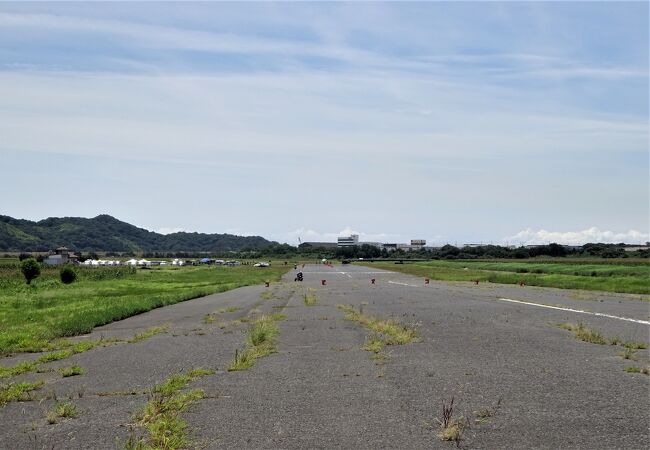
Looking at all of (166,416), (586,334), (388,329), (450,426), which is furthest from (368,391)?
(586,334)

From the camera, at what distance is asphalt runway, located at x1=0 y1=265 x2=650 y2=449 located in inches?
299

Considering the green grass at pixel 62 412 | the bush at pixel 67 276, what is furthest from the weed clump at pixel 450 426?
the bush at pixel 67 276

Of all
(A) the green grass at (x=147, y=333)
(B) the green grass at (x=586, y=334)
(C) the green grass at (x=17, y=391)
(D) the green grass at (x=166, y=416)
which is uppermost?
(B) the green grass at (x=586, y=334)

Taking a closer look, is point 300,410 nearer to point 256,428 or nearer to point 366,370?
point 256,428

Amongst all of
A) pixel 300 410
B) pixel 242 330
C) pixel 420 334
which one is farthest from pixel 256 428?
pixel 242 330

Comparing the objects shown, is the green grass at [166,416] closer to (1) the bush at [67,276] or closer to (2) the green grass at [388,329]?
(2) the green grass at [388,329]

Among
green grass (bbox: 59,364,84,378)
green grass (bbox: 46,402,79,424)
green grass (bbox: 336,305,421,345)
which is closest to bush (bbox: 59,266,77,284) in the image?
green grass (bbox: 336,305,421,345)

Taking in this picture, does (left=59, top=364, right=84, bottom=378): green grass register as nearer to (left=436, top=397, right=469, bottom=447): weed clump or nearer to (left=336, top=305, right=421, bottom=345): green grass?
(left=336, top=305, right=421, bottom=345): green grass

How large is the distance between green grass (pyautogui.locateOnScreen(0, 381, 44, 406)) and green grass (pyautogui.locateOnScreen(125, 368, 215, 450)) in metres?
2.29

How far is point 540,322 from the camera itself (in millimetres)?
19672

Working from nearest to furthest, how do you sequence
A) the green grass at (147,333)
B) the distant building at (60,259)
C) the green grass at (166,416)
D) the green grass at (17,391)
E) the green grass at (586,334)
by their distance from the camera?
the green grass at (166,416)
the green grass at (17,391)
the green grass at (586,334)
the green grass at (147,333)
the distant building at (60,259)

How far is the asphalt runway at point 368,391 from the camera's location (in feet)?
24.9

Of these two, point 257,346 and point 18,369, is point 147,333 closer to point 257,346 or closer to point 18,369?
point 257,346

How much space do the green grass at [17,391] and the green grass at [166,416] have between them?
2285 mm
